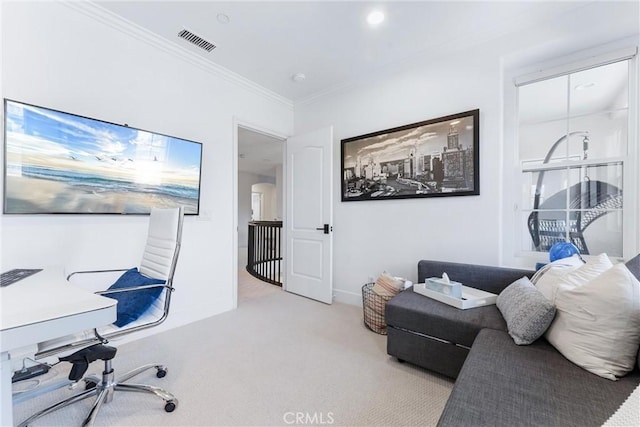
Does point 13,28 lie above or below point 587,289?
above

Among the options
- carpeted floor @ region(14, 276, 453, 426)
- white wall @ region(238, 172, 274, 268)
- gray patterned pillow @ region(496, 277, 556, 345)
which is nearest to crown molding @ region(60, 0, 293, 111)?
carpeted floor @ region(14, 276, 453, 426)

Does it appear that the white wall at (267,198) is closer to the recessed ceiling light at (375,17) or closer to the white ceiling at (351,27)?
the white ceiling at (351,27)

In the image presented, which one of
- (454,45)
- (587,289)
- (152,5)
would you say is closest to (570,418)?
(587,289)

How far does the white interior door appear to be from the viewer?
330cm

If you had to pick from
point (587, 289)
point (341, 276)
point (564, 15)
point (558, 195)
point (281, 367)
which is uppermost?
point (564, 15)

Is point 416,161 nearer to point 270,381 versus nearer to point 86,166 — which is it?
point 270,381

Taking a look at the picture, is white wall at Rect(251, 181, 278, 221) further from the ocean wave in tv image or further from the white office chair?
the white office chair

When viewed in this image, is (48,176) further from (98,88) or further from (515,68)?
(515,68)

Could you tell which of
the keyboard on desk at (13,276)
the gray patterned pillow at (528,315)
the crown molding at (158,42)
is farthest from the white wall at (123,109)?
the gray patterned pillow at (528,315)

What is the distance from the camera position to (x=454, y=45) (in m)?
2.52

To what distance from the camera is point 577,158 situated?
218 centimetres

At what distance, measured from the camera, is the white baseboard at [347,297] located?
10.5 feet

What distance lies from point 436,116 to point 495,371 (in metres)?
2.29

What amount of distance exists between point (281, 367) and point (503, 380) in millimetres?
1366
